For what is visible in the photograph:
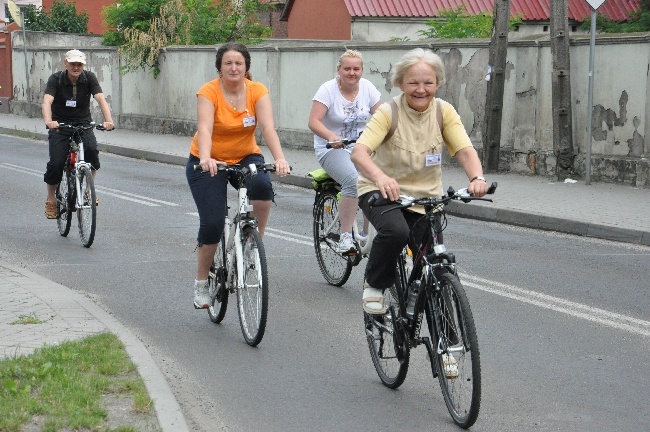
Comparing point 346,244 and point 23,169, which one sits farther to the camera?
point 23,169

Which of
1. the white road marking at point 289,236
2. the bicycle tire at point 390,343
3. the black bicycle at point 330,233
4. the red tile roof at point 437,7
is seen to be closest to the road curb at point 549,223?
the white road marking at point 289,236

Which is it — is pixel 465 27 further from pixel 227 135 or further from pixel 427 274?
pixel 427 274

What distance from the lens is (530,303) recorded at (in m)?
8.41

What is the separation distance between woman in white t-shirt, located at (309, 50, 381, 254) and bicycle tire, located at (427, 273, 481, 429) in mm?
3244

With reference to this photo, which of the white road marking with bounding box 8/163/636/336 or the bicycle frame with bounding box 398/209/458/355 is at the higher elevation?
the bicycle frame with bounding box 398/209/458/355

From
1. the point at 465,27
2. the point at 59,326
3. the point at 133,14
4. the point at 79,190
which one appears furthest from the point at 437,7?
the point at 59,326

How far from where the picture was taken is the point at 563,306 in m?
8.29

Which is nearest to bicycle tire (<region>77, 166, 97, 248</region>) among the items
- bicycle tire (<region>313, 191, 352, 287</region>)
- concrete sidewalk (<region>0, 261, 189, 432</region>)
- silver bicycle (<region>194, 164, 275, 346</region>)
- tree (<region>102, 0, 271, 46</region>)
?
concrete sidewalk (<region>0, 261, 189, 432</region>)

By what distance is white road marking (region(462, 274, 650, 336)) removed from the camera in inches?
301

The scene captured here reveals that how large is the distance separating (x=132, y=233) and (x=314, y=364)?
5.83 metres

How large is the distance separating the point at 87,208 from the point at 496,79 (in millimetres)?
8509

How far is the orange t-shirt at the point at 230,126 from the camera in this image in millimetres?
7309

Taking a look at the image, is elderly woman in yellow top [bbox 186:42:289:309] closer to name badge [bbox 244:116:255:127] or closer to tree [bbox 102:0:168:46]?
name badge [bbox 244:116:255:127]

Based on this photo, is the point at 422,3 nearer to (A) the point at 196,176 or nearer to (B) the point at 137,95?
(B) the point at 137,95
